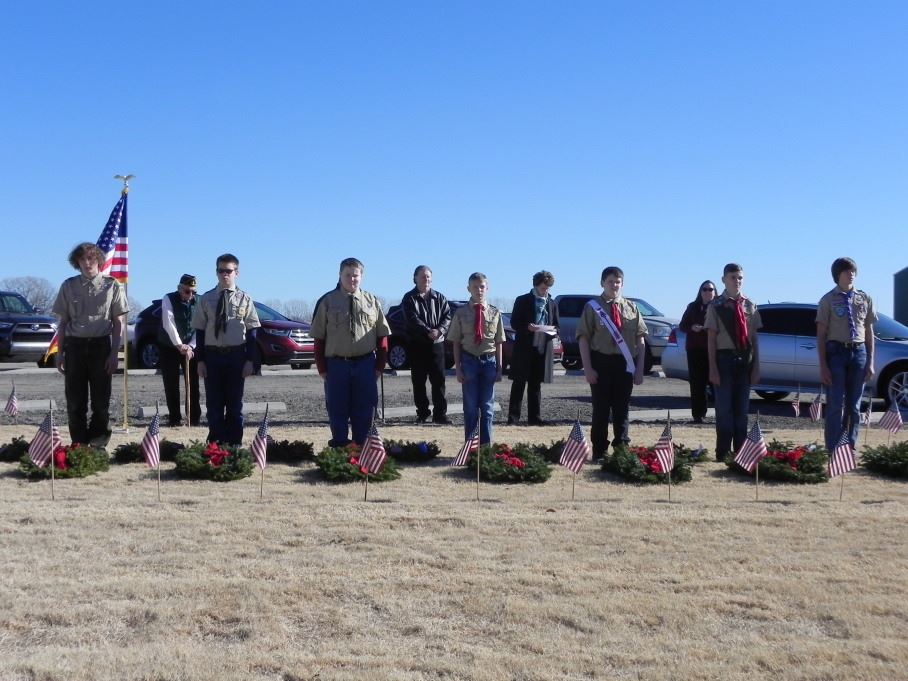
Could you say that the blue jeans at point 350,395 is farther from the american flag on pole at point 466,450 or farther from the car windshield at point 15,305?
the car windshield at point 15,305

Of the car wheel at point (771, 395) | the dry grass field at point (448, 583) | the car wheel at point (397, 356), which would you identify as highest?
the car wheel at point (397, 356)

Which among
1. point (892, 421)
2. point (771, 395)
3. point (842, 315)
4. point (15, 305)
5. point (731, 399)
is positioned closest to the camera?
point (842, 315)

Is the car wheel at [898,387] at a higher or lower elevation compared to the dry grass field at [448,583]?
higher

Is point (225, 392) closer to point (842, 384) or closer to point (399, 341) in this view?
point (842, 384)

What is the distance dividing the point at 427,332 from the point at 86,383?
430 centimetres

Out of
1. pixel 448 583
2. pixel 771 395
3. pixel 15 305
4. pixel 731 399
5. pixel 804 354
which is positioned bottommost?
pixel 448 583

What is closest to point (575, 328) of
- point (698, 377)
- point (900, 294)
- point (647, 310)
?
point (647, 310)

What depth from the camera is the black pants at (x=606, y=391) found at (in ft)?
32.1

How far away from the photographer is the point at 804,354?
49.8 ft

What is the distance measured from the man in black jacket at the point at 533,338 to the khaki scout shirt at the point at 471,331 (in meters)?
2.36

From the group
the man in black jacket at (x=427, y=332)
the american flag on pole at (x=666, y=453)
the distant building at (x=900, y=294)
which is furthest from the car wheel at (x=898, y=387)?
the distant building at (x=900, y=294)

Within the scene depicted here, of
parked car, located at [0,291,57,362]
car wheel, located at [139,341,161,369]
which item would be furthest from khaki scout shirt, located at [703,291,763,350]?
parked car, located at [0,291,57,362]

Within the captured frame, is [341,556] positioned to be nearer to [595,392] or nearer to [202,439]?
[595,392]

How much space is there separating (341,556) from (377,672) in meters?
1.86
